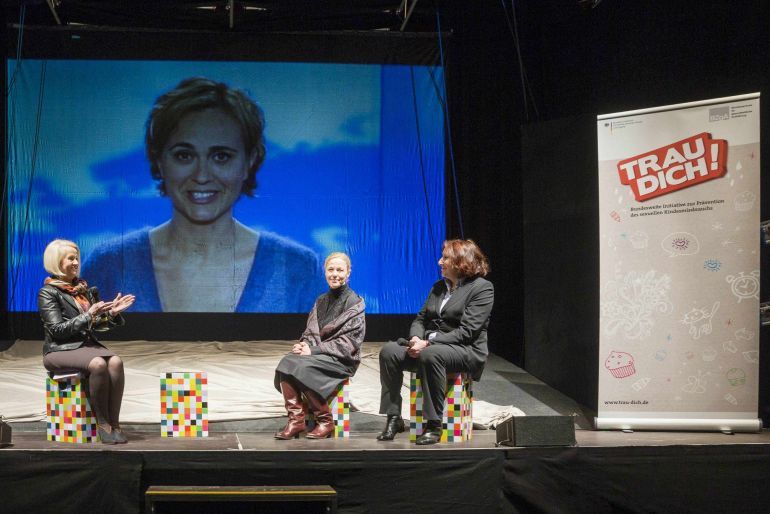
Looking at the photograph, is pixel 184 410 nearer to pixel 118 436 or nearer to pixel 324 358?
pixel 118 436

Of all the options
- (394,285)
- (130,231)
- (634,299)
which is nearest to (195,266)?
(130,231)

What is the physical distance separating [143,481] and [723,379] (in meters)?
2.82

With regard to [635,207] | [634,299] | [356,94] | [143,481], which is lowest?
[143,481]

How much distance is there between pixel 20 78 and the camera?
759 cm

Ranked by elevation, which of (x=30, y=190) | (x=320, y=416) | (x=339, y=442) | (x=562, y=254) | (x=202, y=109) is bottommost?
(x=339, y=442)

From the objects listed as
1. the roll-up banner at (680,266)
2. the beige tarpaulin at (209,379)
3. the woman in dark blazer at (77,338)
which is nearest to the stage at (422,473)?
the woman in dark blazer at (77,338)

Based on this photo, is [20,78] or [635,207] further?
[20,78]

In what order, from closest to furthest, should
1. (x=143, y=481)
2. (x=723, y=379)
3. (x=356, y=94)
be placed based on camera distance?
(x=143, y=481) < (x=723, y=379) < (x=356, y=94)

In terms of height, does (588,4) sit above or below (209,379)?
above

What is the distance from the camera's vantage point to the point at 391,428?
165 inches

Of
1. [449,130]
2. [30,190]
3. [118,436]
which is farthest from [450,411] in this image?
[30,190]

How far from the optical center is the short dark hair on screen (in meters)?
7.68

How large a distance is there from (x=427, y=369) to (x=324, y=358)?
1.70 feet

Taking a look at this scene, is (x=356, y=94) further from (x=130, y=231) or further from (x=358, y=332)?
(x=358, y=332)
